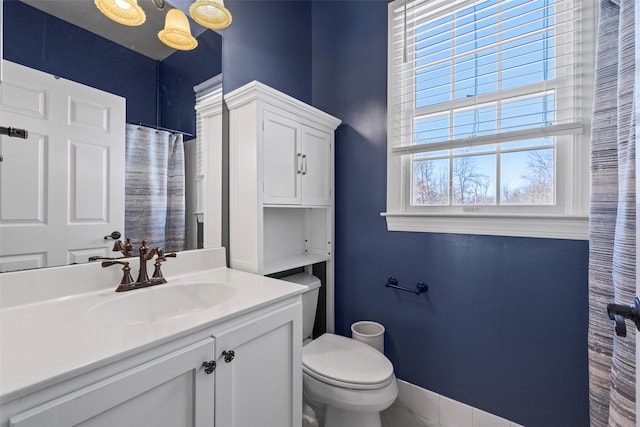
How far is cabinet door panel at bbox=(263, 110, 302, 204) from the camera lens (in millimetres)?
1384

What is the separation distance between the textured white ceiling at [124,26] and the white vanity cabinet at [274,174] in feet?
1.16

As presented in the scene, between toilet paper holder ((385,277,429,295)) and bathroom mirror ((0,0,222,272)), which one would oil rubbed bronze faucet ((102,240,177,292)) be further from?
toilet paper holder ((385,277,429,295))

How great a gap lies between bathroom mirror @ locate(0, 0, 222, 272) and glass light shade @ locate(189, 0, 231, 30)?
17 cm

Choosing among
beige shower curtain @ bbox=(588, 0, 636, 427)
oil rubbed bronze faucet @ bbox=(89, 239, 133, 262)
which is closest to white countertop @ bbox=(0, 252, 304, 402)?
oil rubbed bronze faucet @ bbox=(89, 239, 133, 262)

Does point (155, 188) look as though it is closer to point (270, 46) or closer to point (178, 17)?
point (178, 17)

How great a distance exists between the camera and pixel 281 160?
146 centimetres

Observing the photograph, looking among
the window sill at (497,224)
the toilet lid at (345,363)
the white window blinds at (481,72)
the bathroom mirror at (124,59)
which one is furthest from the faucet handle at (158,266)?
the white window blinds at (481,72)

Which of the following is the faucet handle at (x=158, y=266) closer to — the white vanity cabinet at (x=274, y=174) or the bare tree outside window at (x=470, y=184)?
the white vanity cabinet at (x=274, y=174)

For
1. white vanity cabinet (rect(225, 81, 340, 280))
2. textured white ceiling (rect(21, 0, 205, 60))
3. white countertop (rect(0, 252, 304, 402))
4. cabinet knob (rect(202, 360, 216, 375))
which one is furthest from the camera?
white vanity cabinet (rect(225, 81, 340, 280))

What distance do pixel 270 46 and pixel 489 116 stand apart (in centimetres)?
132

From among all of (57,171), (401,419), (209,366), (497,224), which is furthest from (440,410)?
(57,171)

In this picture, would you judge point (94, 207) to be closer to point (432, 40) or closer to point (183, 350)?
point (183, 350)

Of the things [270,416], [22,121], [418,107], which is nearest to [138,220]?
[22,121]

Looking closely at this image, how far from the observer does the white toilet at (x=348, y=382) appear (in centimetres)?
115
